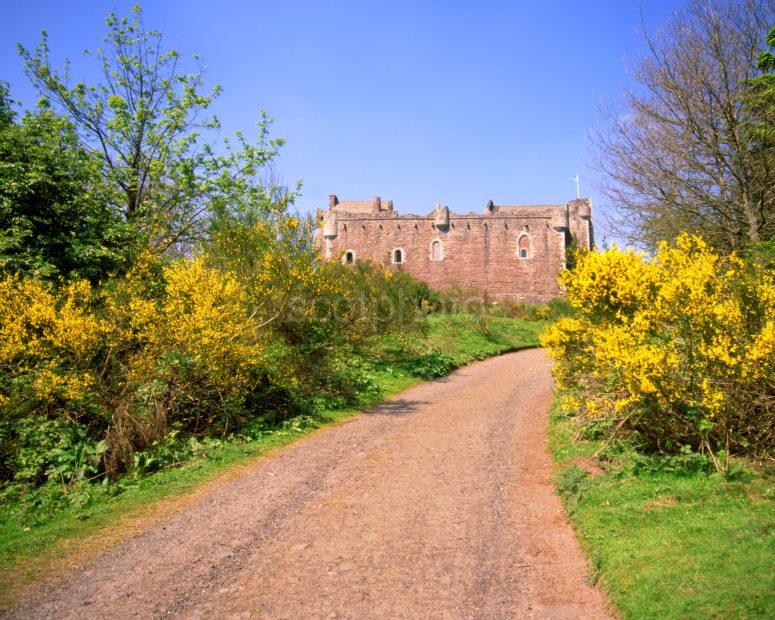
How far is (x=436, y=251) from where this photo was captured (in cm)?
4347

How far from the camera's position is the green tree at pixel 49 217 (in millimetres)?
10312

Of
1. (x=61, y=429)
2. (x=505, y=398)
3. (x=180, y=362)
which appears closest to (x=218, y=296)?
(x=180, y=362)

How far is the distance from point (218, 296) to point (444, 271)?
34723 millimetres

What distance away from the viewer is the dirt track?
13.9 feet

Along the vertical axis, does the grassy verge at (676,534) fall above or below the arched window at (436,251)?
below

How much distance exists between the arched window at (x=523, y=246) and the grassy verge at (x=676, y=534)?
3705 cm

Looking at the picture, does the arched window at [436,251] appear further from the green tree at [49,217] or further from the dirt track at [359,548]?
the dirt track at [359,548]

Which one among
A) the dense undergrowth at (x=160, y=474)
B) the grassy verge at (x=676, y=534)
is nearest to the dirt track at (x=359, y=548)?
the grassy verge at (x=676, y=534)

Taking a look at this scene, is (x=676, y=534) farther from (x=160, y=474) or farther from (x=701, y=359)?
(x=160, y=474)

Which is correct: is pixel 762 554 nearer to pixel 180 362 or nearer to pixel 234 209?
pixel 180 362

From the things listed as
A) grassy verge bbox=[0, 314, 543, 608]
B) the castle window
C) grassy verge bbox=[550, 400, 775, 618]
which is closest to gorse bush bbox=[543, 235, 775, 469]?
grassy verge bbox=[550, 400, 775, 618]

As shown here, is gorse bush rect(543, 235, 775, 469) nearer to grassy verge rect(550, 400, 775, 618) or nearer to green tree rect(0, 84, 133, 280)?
grassy verge rect(550, 400, 775, 618)

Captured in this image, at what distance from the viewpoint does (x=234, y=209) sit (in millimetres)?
17344

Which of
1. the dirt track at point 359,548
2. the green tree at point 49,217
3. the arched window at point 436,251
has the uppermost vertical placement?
the arched window at point 436,251
